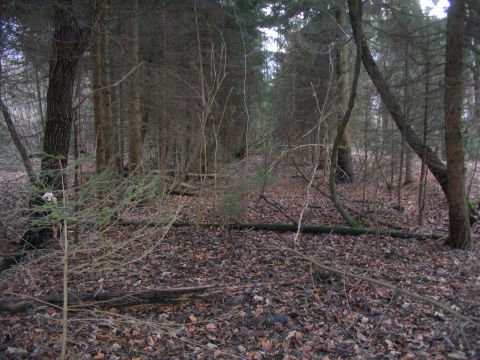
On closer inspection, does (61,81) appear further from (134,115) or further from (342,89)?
(342,89)

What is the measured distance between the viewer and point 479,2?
18.1 feet

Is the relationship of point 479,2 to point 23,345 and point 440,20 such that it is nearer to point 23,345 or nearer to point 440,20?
point 440,20

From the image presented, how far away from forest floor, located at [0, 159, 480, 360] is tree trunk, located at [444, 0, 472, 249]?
1.55ft

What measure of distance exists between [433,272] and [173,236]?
4.57 m

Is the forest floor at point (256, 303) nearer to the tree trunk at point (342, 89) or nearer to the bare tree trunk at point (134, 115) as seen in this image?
the bare tree trunk at point (134, 115)

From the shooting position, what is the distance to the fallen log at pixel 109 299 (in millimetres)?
4438

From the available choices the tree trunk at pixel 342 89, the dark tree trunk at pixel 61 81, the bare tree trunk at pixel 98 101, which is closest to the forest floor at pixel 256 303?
the bare tree trunk at pixel 98 101

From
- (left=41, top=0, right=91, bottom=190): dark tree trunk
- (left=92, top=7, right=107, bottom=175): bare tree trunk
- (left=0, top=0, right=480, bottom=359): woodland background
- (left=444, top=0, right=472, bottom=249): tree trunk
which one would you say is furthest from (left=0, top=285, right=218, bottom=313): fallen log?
(left=444, top=0, right=472, bottom=249): tree trunk

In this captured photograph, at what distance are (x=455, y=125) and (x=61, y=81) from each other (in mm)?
6610

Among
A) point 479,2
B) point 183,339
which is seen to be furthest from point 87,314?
point 479,2

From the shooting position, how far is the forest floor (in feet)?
12.9

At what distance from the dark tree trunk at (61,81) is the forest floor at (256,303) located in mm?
1917

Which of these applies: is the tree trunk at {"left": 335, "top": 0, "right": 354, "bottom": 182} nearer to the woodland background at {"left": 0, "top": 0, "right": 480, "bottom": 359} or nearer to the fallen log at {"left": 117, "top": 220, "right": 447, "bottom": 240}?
the woodland background at {"left": 0, "top": 0, "right": 480, "bottom": 359}

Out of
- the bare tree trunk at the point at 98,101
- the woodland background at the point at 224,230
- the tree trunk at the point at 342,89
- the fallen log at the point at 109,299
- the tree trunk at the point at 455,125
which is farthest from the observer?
the tree trunk at the point at 342,89
